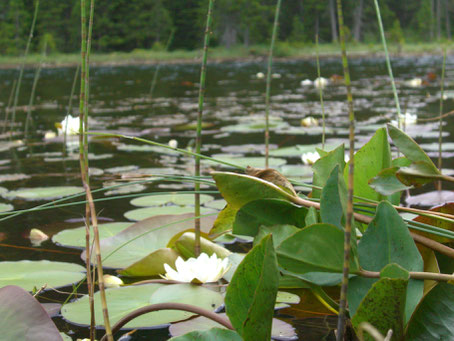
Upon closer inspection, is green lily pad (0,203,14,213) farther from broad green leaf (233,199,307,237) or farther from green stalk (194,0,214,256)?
broad green leaf (233,199,307,237)

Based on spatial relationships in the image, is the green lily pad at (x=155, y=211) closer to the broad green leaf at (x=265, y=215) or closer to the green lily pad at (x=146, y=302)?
the green lily pad at (x=146, y=302)

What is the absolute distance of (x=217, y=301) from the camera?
2.44ft

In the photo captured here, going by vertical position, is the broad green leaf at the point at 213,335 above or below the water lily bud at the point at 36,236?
above

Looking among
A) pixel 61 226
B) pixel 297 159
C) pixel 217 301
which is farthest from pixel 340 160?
pixel 297 159

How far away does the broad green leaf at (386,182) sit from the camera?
0.56 m

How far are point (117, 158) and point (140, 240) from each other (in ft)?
4.30

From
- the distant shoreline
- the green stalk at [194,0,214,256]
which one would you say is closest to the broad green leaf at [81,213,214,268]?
the green stalk at [194,0,214,256]

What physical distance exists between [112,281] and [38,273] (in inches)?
5.7

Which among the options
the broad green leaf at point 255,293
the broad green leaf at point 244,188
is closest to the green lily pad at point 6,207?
the broad green leaf at point 244,188

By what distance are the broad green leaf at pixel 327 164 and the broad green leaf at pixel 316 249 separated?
0.58ft

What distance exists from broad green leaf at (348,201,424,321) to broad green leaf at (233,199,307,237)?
12cm

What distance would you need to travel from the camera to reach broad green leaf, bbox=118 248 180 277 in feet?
2.85

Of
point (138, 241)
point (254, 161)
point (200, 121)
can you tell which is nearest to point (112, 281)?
point (138, 241)

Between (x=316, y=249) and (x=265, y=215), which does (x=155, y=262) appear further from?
(x=316, y=249)
